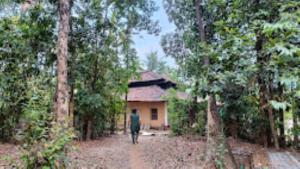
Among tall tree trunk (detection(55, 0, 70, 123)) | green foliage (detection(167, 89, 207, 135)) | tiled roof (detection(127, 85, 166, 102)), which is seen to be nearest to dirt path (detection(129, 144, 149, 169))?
tall tree trunk (detection(55, 0, 70, 123))

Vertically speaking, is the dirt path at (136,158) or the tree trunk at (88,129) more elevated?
the tree trunk at (88,129)

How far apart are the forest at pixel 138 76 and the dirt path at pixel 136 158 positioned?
1.3 inches

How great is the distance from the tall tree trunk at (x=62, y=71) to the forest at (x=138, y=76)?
0.9 inches

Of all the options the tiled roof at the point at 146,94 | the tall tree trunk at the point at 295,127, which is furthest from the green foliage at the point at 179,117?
the tiled roof at the point at 146,94

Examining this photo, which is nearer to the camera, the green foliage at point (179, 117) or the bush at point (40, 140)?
the bush at point (40, 140)

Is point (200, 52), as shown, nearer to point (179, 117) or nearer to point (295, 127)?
point (295, 127)

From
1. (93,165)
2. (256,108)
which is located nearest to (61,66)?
(93,165)

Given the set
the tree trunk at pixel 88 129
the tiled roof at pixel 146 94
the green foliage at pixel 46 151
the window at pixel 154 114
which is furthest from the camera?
the window at pixel 154 114

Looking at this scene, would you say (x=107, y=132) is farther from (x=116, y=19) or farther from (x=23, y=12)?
(x=23, y=12)

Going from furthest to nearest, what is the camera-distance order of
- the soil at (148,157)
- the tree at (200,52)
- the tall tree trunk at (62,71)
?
the soil at (148,157)
the tall tree trunk at (62,71)
the tree at (200,52)

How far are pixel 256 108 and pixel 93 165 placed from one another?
853 centimetres

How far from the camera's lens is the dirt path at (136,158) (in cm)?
891

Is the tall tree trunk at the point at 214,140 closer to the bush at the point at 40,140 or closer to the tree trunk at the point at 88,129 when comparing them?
the bush at the point at 40,140

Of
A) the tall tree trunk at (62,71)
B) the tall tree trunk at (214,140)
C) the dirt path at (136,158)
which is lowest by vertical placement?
the dirt path at (136,158)
